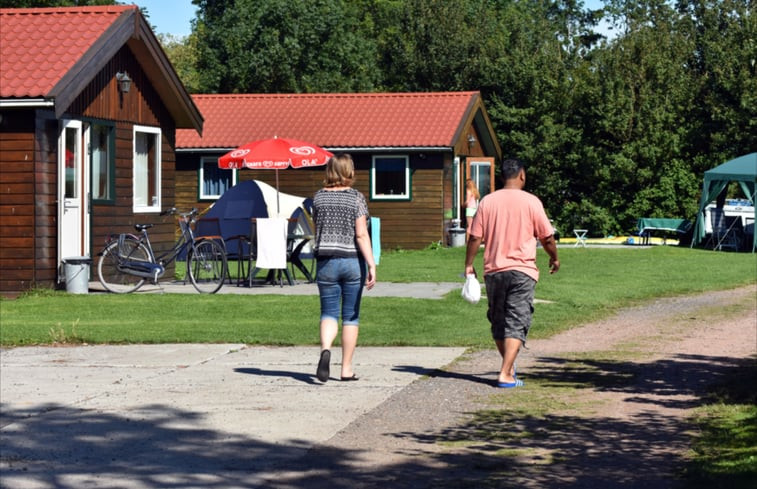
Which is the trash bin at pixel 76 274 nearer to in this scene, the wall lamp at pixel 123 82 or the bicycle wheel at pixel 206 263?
the bicycle wheel at pixel 206 263

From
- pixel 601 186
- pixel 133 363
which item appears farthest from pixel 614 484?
pixel 601 186

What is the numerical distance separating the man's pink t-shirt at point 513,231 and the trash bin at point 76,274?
9.89 m

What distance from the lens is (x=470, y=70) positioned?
4891 centimetres

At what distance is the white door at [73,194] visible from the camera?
1889 centimetres

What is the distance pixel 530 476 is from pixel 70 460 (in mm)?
2485

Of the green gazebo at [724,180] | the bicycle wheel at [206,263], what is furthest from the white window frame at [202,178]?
the bicycle wheel at [206,263]

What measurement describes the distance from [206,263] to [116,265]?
1272mm

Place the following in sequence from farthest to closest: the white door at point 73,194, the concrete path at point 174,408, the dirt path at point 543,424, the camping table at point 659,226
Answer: the camping table at point 659,226 → the white door at point 73,194 → the concrete path at point 174,408 → the dirt path at point 543,424

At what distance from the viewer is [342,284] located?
1009 centimetres

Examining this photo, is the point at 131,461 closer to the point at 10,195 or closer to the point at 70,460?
the point at 70,460

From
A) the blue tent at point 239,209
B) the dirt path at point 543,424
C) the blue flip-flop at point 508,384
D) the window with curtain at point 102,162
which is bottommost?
the dirt path at point 543,424

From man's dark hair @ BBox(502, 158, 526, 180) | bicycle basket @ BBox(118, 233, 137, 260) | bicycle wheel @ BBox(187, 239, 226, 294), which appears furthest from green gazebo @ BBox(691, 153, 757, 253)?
man's dark hair @ BBox(502, 158, 526, 180)

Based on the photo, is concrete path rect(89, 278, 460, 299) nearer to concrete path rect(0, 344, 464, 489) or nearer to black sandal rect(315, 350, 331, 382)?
concrete path rect(0, 344, 464, 489)

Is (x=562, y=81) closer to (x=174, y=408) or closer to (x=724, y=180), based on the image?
(x=724, y=180)
